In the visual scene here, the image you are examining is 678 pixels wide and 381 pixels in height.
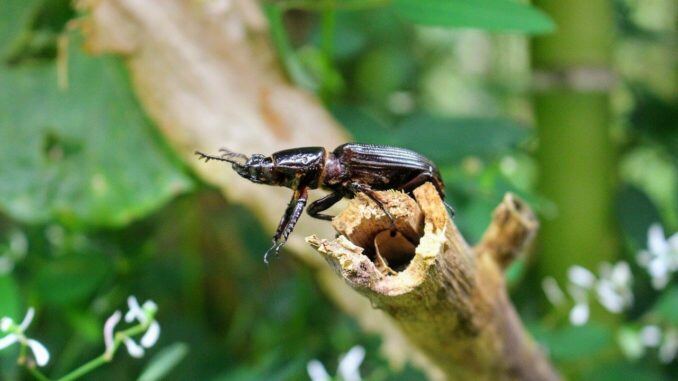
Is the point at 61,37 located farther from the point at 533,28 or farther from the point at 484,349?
the point at 484,349

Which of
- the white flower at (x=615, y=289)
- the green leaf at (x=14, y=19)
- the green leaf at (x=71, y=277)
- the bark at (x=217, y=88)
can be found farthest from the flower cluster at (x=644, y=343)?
the green leaf at (x=14, y=19)

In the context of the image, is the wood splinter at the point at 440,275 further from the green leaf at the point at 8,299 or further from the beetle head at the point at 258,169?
the green leaf at the point at 8,299

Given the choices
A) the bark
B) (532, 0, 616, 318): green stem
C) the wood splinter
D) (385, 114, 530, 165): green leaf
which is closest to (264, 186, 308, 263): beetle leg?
the wood splinter

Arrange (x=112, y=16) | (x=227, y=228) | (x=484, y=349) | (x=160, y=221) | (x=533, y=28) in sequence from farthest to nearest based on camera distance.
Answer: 1. (x=227, y=228)
2. (x=160, y=221)
3. (x=112, y=16)
4. (x=533, y=28)
5. (x=484, y=349)

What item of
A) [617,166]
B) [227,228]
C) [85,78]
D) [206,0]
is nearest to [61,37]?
[85,78]

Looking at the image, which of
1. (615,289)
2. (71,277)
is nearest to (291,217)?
(71,277)

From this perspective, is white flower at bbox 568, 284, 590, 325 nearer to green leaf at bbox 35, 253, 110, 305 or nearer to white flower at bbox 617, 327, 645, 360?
white flower at bbox 617, 327, 645, 360

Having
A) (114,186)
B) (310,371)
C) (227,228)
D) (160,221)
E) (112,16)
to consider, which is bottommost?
(227,228)

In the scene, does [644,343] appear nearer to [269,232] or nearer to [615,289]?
[615,289]
